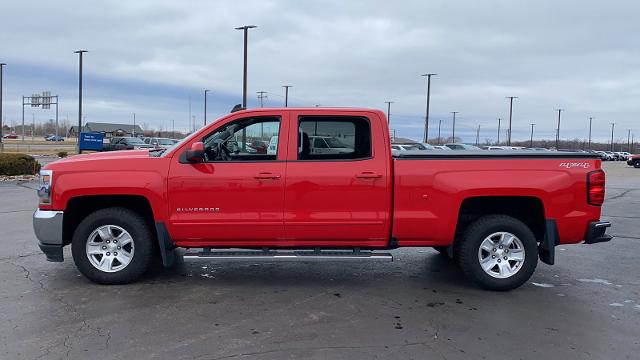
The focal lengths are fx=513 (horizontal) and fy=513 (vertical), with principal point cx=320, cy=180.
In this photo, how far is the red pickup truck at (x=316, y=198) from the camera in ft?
17.6

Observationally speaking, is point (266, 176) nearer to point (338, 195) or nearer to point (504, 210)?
point (338, 195)

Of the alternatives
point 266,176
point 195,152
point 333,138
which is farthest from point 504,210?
point 195,152

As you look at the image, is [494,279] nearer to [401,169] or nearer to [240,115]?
[401,169]

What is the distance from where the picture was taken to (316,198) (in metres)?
5.37

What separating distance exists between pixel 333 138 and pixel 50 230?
3166mm

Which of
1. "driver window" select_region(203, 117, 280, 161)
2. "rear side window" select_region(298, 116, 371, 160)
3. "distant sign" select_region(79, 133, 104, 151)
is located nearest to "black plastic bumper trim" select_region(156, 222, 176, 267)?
"driver window" select_region(203, 117, 280, 161)

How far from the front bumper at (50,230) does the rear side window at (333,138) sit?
2673mm

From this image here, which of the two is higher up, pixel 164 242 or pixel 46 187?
pixel 46 187

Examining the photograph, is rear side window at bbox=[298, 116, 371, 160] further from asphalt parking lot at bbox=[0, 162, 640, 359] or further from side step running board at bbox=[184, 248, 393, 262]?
asphalt parking lot at bbox=[0, 162, 640, 359]

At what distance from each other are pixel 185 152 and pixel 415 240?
2.62 meters

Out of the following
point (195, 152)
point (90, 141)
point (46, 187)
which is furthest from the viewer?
point (90, 141)

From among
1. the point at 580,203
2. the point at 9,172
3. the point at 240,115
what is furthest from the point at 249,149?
the point at 9,172

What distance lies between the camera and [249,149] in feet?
19.3

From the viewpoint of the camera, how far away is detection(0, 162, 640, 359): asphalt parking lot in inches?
157
